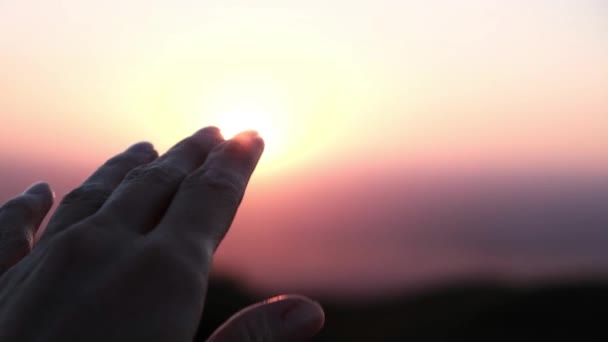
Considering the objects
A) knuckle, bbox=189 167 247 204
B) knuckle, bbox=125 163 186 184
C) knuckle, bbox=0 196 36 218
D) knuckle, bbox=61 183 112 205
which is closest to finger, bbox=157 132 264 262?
knuckle, bbox=189 167 247 204

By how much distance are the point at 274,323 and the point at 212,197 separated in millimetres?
607

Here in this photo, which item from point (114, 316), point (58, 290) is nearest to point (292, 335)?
point (114, 316)

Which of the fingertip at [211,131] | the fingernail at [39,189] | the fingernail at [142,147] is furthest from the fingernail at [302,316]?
the fingernail at [39,189]

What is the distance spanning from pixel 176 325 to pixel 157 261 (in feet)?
0.93

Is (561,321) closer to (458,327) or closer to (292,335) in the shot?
(458,327)

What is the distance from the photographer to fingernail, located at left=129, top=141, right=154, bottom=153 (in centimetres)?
346

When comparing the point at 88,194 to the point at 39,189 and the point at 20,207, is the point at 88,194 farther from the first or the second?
the point at 39,189

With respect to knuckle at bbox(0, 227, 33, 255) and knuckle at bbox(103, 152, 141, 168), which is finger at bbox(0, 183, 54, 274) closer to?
knuckle at bbox(0, 227, 33, 255)

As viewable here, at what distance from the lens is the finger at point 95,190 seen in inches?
103

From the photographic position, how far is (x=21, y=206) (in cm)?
324

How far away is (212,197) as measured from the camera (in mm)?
2426

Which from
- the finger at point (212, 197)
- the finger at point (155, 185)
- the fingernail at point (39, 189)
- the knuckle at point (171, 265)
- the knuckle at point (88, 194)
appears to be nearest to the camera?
the knuckle at point (171, 265)

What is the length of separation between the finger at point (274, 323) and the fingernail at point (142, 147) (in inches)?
61.8

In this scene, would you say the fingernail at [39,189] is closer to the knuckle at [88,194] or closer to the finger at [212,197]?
the knuckle at [88,194]
